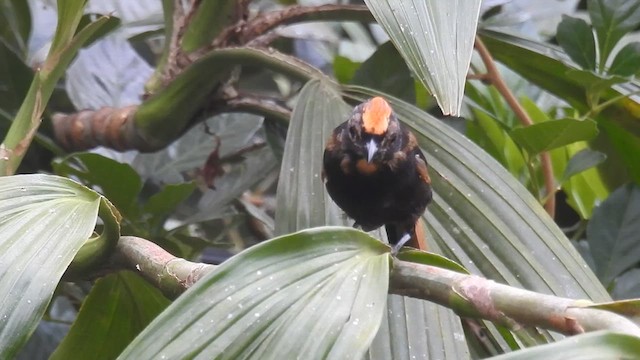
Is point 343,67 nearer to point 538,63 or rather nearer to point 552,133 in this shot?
point 538,63

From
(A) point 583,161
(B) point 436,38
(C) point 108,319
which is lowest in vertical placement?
(C) point 108,319

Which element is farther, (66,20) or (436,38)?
(66,20)

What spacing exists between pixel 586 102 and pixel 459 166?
0.30 metres

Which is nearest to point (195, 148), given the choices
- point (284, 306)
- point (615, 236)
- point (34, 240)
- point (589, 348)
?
point (615, 236)

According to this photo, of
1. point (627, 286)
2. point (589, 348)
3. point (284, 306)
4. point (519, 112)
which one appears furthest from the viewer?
point (519, 112)

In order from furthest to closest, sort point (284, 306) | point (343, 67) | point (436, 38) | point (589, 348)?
1. point (343, 67)
2. point (436, 38)
3. point (284, 306)
4. point (589, 348)

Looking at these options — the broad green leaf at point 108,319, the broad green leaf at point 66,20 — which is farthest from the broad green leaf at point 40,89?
the broad green leaf at point 108,319

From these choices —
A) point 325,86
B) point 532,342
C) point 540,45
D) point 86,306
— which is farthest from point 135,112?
point 532,342

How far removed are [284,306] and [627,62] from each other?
85 centimetres

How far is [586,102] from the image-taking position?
1.22m

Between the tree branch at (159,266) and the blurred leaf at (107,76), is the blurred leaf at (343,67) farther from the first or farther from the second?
the tree branch at (159,266)

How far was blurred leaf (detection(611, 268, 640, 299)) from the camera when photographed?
1.12 meters

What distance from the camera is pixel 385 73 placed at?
1328 mm

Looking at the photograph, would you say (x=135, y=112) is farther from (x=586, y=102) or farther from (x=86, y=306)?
(x=586, y=102)
